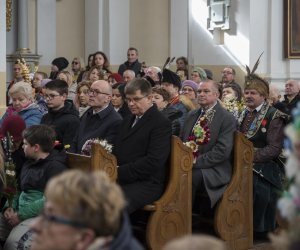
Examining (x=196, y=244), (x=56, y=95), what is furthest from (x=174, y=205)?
(x=196, y=244)

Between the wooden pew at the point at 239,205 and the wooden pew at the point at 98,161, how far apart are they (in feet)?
3.97

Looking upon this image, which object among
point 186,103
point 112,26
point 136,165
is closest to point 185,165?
point 136,165

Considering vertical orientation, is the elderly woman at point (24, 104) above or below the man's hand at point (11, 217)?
above

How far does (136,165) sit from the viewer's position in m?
6.63

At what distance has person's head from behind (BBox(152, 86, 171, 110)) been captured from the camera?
29.0 ft

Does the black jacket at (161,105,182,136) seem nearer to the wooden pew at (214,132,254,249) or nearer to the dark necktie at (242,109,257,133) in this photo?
the dark necktie at (242,109,257,133)

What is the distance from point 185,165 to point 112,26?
37.6ft

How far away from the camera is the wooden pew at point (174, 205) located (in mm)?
6762

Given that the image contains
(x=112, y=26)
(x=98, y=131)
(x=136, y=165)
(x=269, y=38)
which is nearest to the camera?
(x=136, y=165)

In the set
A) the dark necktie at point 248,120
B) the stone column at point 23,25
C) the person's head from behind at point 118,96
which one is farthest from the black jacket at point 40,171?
the stone column at point 23,25

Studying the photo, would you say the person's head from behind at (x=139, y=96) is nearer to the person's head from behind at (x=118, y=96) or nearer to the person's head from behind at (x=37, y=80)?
the person's head from behind at (x=118, y=96)

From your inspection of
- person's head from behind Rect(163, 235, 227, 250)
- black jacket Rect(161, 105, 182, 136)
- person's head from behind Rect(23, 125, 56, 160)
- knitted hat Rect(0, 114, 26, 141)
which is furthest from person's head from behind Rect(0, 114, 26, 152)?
person's head from behind Rect(163, 235, 227, 250)

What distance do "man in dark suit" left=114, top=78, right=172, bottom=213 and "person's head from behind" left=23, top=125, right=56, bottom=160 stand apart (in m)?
0.70

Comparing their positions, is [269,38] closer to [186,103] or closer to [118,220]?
[186,103]
